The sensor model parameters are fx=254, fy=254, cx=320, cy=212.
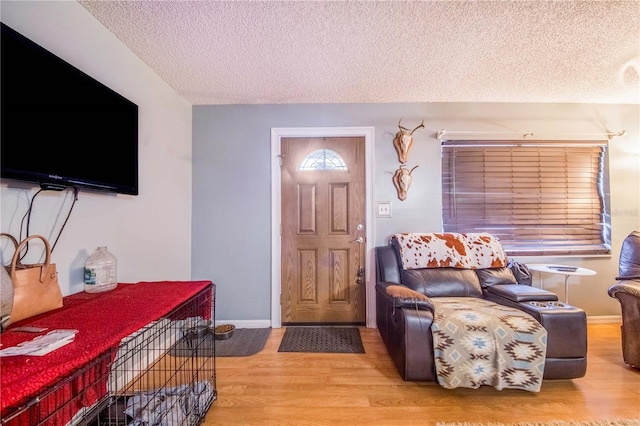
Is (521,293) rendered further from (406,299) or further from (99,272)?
(99,272)

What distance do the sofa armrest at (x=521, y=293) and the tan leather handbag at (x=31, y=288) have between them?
267 cm

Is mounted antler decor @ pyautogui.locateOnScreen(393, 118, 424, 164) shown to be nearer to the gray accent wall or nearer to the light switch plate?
the gray accent wall

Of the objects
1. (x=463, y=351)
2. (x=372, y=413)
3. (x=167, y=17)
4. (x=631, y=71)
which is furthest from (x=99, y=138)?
(x=631, y=71)

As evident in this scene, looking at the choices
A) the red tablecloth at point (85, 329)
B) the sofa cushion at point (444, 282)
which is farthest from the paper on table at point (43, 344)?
the sofa cushion at point (444, 282)

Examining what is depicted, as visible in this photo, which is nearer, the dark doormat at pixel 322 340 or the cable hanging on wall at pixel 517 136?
the dark doormat at pixel 322 340

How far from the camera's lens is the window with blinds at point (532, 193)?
2.65 m

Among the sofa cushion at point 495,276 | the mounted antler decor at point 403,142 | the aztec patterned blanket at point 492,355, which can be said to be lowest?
the aztec patterned blanket at point 492,355

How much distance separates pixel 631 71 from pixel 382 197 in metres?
2.21

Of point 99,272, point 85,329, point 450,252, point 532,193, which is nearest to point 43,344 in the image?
point 85,329

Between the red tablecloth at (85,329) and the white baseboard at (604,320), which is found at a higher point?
the red tablecloth at (85,329)

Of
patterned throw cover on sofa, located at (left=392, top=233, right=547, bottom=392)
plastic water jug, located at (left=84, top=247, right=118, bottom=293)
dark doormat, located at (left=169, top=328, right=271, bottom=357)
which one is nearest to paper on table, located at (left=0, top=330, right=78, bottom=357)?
plastic water jug, located at (left=84, top=247, right=118, bottom=293)

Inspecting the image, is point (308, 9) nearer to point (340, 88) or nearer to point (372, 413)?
point (340, 88)

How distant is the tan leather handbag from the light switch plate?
7.70 feet

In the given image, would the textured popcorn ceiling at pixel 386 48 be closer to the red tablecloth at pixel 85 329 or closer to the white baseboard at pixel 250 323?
the red tablecloth at pixel 85 329
